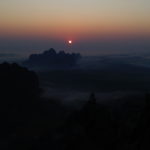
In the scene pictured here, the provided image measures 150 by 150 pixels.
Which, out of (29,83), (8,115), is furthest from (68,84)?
(8,115)

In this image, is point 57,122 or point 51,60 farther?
point 51,60

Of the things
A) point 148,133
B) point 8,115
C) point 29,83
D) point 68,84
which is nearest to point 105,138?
point 148,133

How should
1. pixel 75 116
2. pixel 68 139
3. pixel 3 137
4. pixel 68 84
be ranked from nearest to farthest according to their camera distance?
pixel 68 139 → pixel 75 116 → pixel 3 137 → pixel 68 84

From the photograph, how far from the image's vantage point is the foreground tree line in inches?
1067

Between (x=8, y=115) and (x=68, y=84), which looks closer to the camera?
(x=8, y=115)

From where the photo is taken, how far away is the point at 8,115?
50.3 metres

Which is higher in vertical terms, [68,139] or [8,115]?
[68,139]

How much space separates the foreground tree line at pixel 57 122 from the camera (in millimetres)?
27094

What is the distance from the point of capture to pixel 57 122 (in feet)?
155

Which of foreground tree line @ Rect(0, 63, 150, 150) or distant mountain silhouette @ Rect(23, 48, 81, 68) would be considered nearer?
foreground tree line @ Rect(0, 63, 150, 150)

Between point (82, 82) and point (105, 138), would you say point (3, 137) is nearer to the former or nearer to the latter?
point (105, 138)

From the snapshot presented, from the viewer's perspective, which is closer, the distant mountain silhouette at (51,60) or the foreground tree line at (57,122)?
the foreground tree line at (57,122)

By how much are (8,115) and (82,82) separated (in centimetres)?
4062

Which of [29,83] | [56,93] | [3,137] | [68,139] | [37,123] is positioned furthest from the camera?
[56,93]
